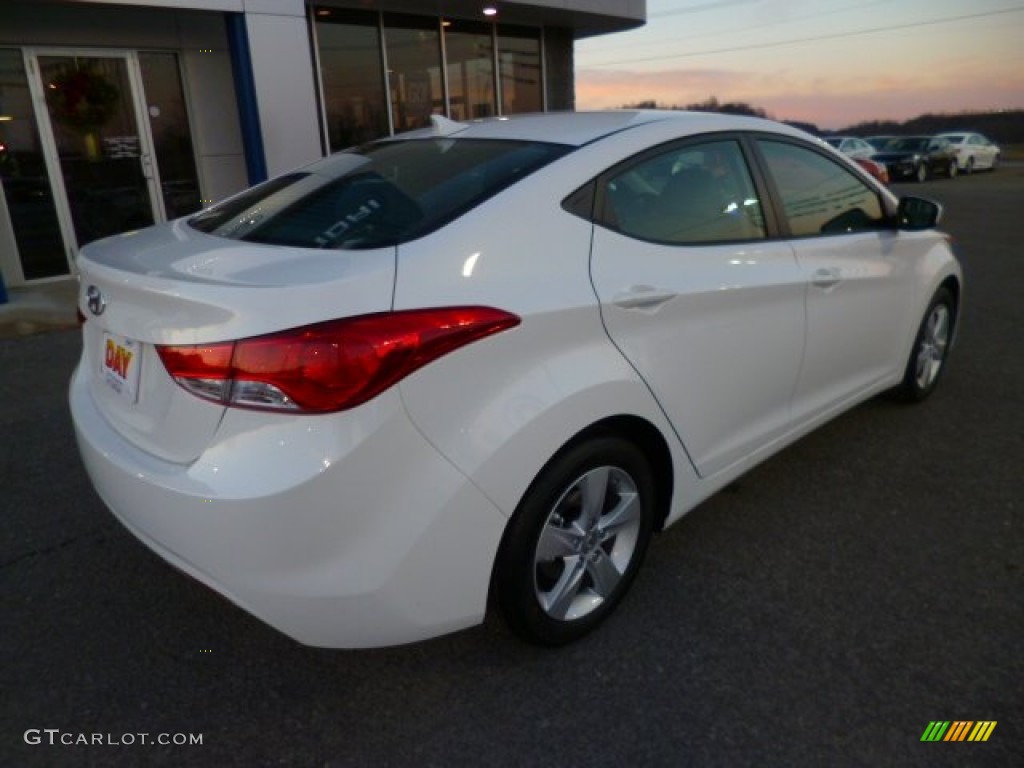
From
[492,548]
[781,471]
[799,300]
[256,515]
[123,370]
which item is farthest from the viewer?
[781,471]

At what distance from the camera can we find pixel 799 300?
2.99m

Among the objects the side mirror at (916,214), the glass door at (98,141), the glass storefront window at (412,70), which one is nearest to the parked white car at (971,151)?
the glass storefront window at (412,70)

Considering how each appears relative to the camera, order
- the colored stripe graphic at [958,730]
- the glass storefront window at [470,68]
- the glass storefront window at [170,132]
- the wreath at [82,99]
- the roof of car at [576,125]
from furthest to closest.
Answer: the glass storefront window at [470,68]
the glass storefront window at [170,132]
the wreath at [82,99]
the roof of car at [576,125]
the colored stripe graphic at [958,730]

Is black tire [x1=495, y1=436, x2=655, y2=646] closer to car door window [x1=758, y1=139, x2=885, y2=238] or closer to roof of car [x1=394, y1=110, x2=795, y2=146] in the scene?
roof of car [x1=394, y1=110, x2=795, y2=146]

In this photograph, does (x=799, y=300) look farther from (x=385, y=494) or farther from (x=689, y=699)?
(x=385, y=494)

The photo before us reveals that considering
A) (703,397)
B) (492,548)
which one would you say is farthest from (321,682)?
(703,397)

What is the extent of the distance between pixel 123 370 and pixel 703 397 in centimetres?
183

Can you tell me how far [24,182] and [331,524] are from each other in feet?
27.2

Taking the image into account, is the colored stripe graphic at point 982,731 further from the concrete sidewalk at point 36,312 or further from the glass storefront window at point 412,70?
the glass storefront window at point 412,70

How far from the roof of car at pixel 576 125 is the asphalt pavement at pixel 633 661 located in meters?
1.59

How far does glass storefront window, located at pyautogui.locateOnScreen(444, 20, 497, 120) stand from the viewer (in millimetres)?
11930

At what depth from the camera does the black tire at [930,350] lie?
4191mm

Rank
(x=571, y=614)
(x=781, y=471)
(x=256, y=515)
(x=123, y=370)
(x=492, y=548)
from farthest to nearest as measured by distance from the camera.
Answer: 1. (x=781, y=471)
2. (x=571, y=614)
3. (x=123, y=370)
4. (x=492, y=548)
5. (x=256, y=515)

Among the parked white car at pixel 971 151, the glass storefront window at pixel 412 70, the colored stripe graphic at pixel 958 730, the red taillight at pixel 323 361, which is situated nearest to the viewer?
the red taillight at pixel 323 361
